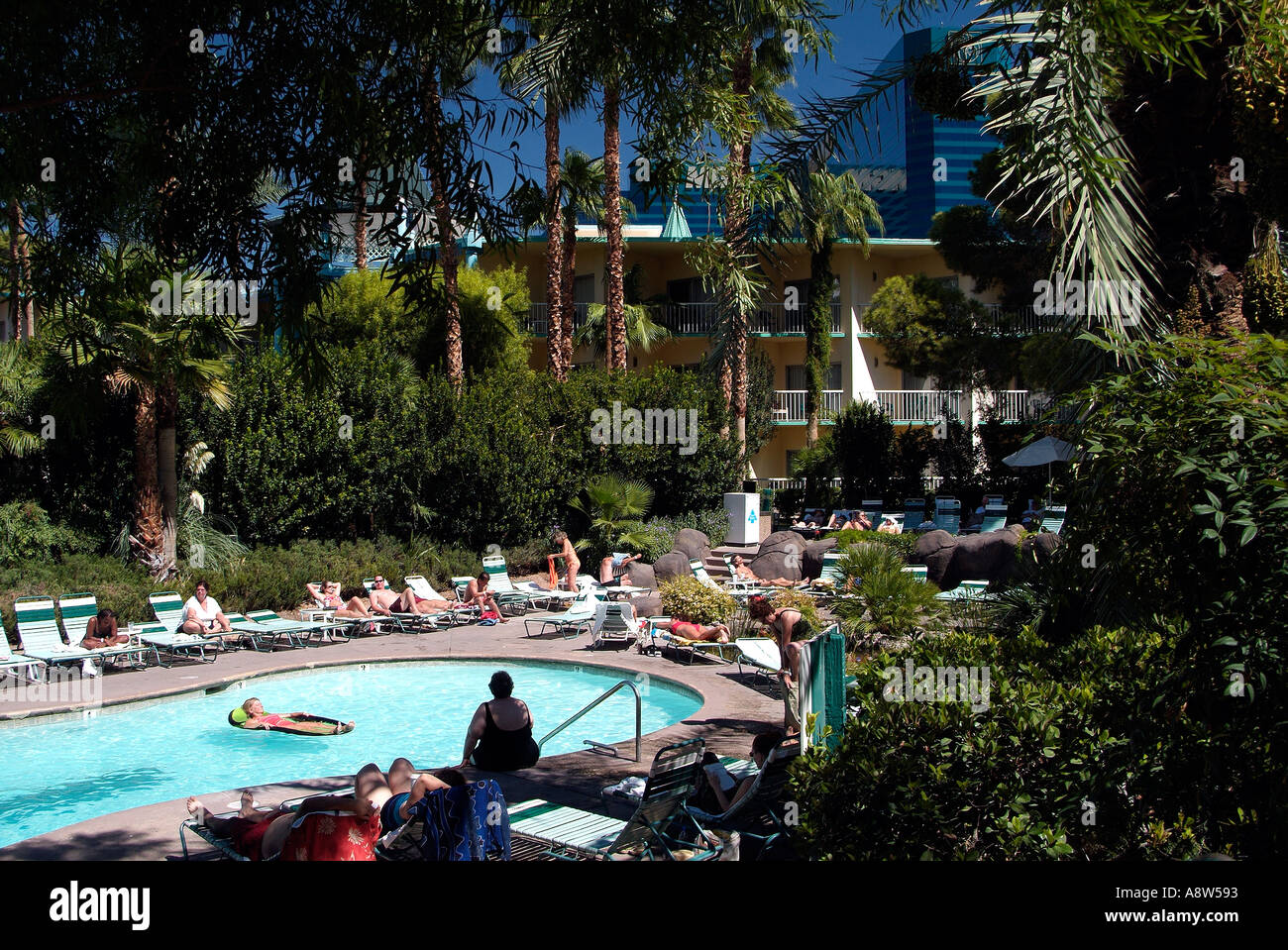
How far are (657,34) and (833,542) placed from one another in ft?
50.4

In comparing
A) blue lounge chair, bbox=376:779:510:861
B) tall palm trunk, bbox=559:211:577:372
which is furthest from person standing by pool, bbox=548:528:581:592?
blue lounge chair, bbox=376:779:510:861

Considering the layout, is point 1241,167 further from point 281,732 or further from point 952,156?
point 952,156

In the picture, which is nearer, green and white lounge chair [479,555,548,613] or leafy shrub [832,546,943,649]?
leafy shrub [832,546,943,649]

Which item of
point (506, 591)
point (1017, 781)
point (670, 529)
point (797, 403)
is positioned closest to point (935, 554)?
point (670, 529)

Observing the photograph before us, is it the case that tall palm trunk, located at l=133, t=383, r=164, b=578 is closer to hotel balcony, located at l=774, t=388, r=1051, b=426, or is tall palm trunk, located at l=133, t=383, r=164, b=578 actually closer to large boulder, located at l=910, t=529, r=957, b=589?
large boulder, located at l=910, t=529, r=957, b=589

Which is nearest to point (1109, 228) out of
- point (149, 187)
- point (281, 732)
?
point (149, 187)

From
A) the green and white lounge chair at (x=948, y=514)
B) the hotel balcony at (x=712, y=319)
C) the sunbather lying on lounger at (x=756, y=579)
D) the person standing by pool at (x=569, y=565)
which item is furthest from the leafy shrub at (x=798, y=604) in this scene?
the hotel balcony at (x=712, y=319)

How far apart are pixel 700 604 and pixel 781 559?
20.7 feet

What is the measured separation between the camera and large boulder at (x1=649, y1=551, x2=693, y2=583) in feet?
67.4

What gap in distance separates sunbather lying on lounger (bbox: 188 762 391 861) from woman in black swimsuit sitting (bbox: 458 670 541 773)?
5.47ft

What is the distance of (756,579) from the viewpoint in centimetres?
2002

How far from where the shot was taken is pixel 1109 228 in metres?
6.45

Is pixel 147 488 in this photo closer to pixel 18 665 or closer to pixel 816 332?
pixel 18 665

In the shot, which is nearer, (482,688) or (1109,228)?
(1109,228)
